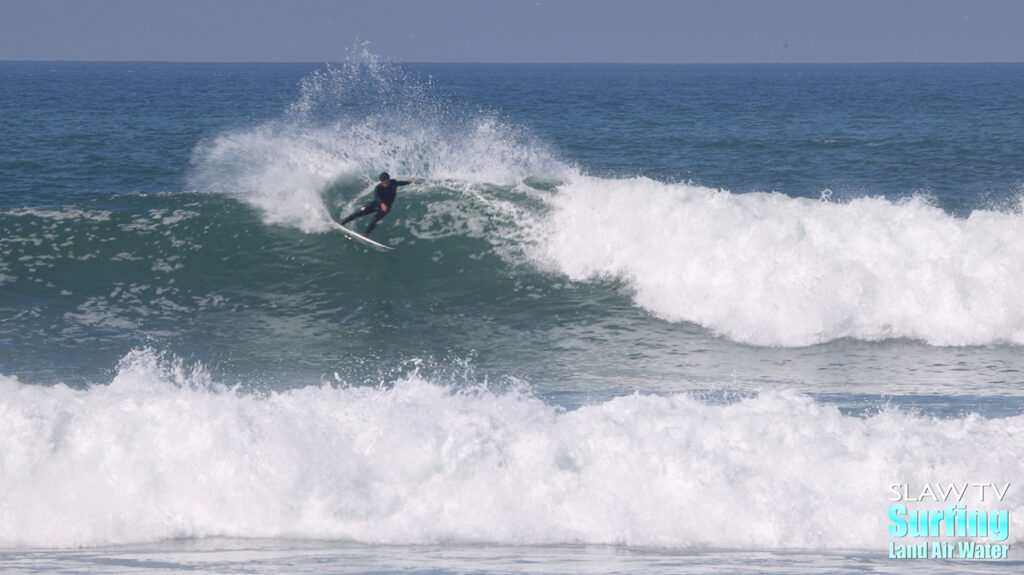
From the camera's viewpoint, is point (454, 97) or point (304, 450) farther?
point (454, 97)

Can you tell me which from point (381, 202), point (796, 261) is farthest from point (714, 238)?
point (381, 202)

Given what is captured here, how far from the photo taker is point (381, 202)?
15055 millimetres

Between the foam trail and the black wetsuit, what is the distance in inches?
89.0

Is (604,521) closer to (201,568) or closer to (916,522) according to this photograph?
(916,522)

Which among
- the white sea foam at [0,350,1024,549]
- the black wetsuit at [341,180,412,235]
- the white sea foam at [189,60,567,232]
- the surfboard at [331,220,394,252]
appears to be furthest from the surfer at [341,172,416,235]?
the white sea foam at [0,350,1024,549]

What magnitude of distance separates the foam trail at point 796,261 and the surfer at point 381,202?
2.26 metres

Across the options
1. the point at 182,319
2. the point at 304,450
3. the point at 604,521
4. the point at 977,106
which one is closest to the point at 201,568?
the point at 304,450

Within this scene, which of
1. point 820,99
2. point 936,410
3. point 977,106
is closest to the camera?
point 936,410

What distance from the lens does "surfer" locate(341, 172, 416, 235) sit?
48.6ft

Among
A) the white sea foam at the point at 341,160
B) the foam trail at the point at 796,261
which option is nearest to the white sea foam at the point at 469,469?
the foam trail at the point at 796,261

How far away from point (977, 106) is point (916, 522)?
54539mm

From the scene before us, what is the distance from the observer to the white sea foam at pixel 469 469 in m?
6.70

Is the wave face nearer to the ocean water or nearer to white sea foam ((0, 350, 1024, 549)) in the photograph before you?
the ocean water

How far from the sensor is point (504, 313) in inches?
524
